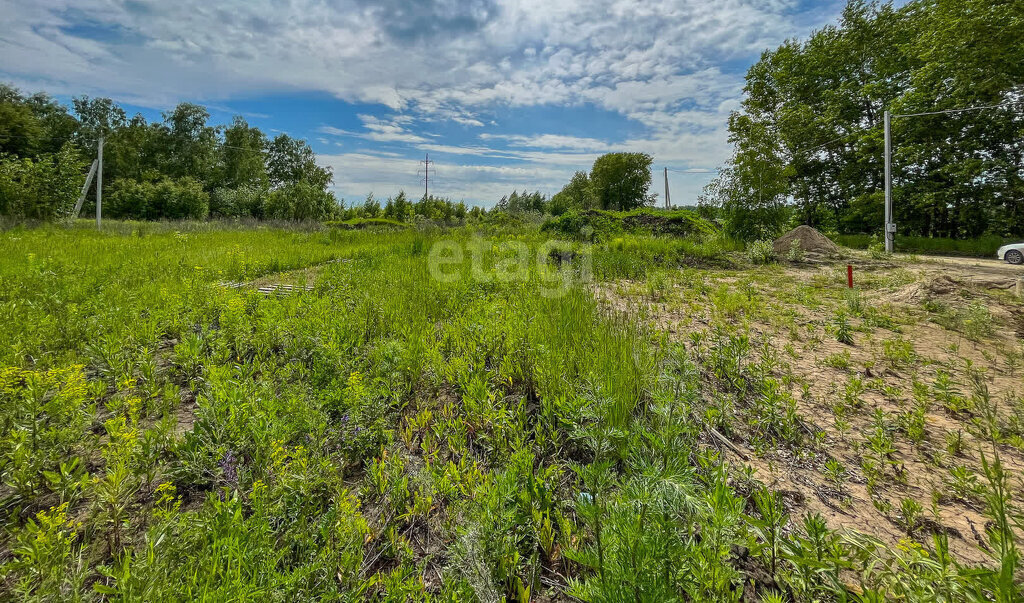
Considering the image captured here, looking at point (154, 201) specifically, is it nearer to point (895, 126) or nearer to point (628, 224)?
point (628, 224)

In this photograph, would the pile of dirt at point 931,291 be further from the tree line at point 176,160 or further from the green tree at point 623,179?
the green tree at point 623,179

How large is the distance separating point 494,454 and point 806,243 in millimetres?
13330

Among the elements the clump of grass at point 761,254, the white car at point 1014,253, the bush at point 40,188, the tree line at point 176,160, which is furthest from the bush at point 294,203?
the white car at point 1014,253

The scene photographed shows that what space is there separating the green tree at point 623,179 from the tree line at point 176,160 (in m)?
29.6

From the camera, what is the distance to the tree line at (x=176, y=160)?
29812 millimetres

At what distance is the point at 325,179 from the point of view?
175 ft

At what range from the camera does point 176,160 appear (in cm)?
4406

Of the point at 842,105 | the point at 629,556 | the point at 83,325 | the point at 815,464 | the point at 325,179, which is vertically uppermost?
the point at 325,179

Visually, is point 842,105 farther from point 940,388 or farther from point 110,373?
point 110,373

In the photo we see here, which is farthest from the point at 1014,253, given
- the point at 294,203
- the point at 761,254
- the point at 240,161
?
the point at 240,161

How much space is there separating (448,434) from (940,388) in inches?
129

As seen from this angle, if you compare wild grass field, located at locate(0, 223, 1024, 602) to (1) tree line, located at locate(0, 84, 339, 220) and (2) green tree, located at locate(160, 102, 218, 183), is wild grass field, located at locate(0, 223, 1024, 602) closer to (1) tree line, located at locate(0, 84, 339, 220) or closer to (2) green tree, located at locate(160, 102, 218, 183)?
(1) tree line, located at locate(0, 84, 339, 220)

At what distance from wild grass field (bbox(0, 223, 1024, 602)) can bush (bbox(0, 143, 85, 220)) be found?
17.4 metres

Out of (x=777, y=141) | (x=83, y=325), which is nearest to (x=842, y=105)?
→ (x=777, y=141)
